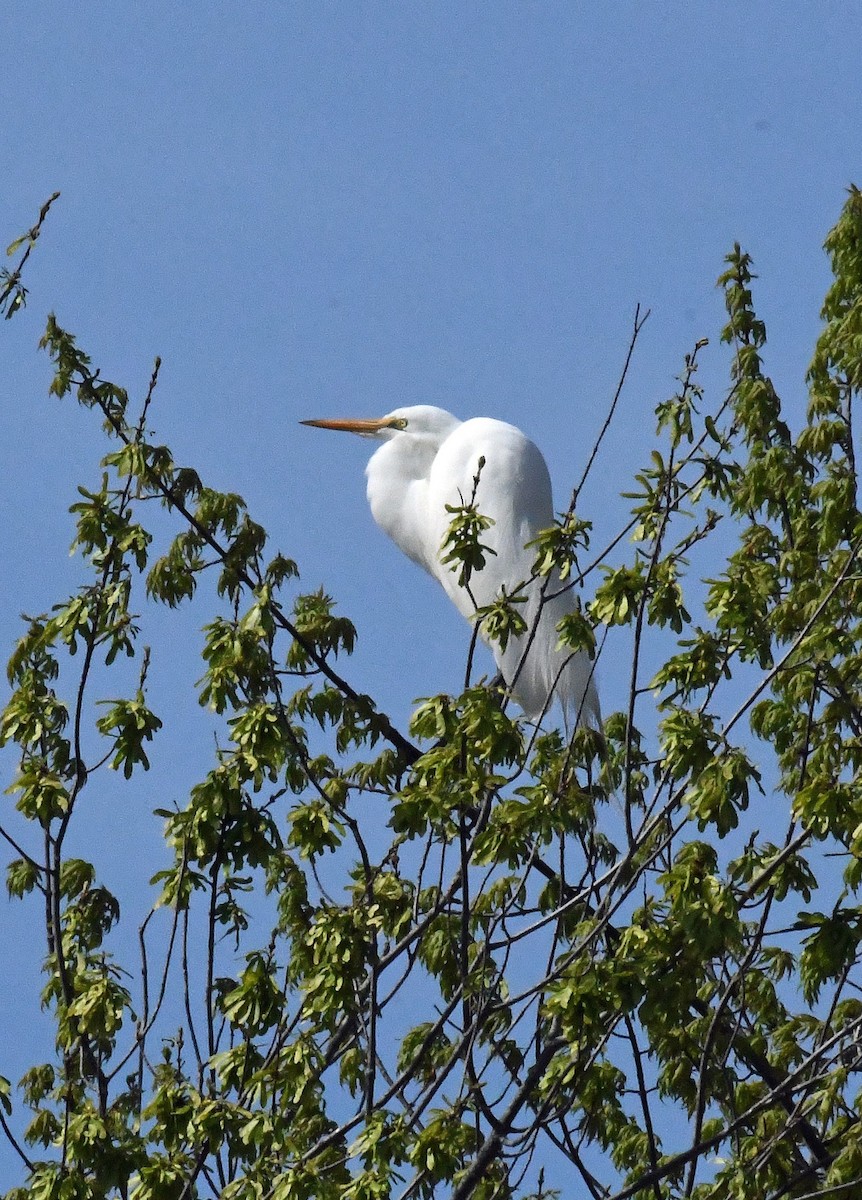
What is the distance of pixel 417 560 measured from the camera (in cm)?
995

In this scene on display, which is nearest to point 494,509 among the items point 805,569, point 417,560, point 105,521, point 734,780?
point 417,560

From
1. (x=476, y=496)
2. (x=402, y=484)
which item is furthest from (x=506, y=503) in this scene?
(x=402, y=484)

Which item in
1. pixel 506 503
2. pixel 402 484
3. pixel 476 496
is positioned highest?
pixel 402 484

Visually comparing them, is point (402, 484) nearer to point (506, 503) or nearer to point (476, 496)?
point (476, 496)

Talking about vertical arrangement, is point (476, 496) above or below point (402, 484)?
below

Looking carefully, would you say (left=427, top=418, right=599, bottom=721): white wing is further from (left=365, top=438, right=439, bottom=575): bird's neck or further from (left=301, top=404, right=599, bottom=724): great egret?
(left=365, top=438, right=439, bottom=575): bird's neck

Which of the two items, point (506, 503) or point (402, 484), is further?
point (402, 484)

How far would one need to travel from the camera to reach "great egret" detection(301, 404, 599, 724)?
29.6ft

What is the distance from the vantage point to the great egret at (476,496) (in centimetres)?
901

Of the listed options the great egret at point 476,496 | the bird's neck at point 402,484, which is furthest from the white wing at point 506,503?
the bird's neck at point 402,484

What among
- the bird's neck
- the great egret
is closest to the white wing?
the great egret

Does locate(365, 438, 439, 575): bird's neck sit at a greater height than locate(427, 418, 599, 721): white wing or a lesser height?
greater

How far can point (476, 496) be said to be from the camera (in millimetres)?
9281

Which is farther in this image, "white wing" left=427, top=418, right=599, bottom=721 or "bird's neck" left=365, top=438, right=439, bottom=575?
"bird's neck" left=365, top=438, right=439, bottom=575
